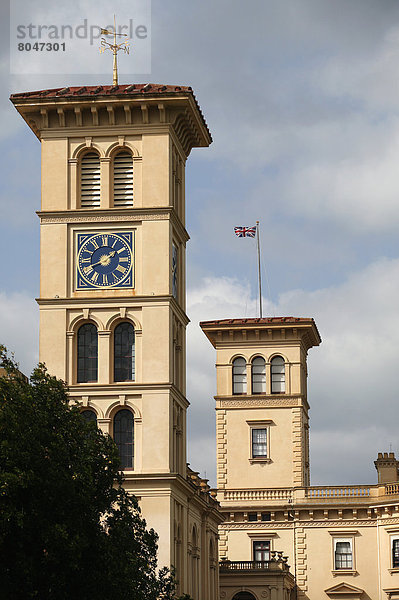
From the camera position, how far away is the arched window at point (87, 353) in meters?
53.8

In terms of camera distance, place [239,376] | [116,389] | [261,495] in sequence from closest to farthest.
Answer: [116,389] → [261,495] → [239,376]

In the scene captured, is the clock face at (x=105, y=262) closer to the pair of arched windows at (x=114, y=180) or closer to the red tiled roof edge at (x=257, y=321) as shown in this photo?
the pair of arched windows at (x=114, y=180)

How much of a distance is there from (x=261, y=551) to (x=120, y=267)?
27.2m

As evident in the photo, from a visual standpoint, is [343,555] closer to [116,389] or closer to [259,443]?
[259,443]

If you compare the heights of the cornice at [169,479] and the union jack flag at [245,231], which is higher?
the union jack flag at [245,231]

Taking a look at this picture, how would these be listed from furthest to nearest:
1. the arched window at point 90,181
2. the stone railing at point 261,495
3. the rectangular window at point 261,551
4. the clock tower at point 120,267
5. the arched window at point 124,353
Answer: the stone railing at point 261,495 → the rectangular window at point 261,551 → the arched window at point 90,181 → the arched window at point 124,353 → the clock tower at point 120,267

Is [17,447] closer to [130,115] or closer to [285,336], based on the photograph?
[130,115]

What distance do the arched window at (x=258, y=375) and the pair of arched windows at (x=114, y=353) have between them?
2658 cm

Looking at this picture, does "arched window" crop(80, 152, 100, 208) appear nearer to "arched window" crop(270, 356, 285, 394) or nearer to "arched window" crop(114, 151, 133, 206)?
"arched window" crop(114, 151, 133, 206)

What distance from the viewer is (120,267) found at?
54500mm

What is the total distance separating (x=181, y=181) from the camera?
59.2 m

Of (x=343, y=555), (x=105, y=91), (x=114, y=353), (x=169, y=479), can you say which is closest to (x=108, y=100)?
(x=105, y=91)

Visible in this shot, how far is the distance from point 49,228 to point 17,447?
20.9 meters

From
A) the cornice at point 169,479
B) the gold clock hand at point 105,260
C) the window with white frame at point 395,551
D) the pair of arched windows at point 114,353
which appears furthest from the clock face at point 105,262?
the window with white frame at point 395,551
